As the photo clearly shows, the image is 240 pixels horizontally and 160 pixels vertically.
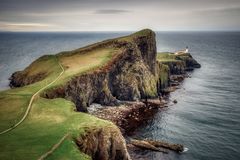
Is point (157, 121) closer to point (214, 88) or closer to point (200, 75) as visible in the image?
point (214, 88)

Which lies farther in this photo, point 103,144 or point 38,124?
point 38,124

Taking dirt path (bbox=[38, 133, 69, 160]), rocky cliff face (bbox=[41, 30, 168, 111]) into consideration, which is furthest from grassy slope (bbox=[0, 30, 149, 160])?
rocky cliff face (bbox=[41, 30, 168, 111])

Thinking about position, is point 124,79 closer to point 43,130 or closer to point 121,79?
point 121,79

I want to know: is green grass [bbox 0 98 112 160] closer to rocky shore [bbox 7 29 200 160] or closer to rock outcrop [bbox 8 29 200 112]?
rocky shore [bbox 7 29 200 160]

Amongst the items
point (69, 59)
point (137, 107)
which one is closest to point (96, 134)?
point (137, 107)

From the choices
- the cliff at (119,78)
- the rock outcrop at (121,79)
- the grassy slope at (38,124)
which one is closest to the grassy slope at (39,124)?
the grassy slope at (38,124)

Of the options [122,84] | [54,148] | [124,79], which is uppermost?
[54,148]

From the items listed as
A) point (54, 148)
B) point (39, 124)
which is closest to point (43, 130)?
point (39, 124)

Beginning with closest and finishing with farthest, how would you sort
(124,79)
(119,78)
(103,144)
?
(103,144), (119,78), (124,79)
